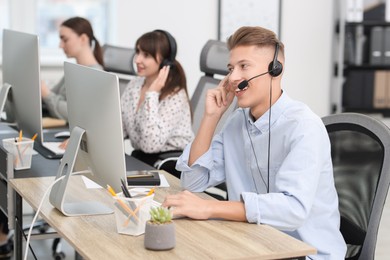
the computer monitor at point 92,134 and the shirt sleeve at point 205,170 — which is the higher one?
the computer monitor at point 92,134

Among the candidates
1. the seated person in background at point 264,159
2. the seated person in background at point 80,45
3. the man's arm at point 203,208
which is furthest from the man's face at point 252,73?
the seated person in background at point 80,45

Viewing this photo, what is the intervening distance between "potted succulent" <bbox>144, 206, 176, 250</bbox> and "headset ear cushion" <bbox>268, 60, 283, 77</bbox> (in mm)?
548

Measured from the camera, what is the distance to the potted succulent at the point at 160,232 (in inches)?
65.9

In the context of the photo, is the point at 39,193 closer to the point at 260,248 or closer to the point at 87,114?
the point at 87,114

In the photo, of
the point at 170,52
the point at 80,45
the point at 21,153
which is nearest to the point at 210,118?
the point at 21,153

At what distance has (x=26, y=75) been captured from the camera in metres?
2.67

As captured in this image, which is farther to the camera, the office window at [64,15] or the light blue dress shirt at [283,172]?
the office window at [64,15]

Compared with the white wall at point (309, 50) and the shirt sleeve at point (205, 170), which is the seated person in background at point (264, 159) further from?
the white wall at point (309, 50)

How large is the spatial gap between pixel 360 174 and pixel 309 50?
4.20m

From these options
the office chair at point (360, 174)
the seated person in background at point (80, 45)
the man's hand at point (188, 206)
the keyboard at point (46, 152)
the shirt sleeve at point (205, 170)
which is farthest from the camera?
the seated person in background at point (80, 45)

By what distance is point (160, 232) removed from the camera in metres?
1.67

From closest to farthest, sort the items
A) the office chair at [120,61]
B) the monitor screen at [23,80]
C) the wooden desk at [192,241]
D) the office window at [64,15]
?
the wooden desk at [192,241] < the monitor screen at [23,80] < the office chair at [120,61] < the office window at [64,15]

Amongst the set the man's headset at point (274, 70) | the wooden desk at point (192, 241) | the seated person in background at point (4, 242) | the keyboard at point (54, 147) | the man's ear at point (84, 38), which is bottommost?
the seated person in background at point (4, 242)

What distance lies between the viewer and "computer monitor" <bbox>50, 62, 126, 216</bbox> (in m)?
1.88
